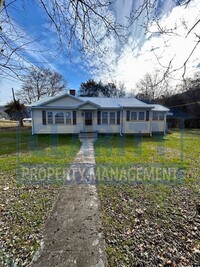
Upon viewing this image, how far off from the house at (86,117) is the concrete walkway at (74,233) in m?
11.1

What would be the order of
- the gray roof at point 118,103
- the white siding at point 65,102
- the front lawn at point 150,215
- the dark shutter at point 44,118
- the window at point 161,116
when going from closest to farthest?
the front lawn at point 150,215 → the dark shutter at point 44,118 → the white siding at point 65,102 → the gray roof at point 118,103 → the window at point 161,116

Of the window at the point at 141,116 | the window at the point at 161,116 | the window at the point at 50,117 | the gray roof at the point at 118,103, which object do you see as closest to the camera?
the window at the point at 50,117

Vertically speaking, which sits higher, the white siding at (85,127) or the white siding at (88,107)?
the white siding at (88,107)

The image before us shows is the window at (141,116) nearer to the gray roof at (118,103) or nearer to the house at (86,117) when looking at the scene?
Answer: the house at (86,117)

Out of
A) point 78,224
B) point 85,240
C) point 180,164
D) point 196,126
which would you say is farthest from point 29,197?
point 196,126

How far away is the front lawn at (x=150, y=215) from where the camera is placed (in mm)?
2368

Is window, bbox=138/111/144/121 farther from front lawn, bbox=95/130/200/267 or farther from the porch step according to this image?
front lawn, bbox=95/130/200/267

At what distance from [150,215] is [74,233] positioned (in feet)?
5.27

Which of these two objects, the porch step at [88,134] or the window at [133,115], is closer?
the porch step at [88,134]

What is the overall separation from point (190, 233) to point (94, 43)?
13.4 feet

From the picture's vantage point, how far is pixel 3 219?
3.16 m

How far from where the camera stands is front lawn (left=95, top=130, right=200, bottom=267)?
2.37m

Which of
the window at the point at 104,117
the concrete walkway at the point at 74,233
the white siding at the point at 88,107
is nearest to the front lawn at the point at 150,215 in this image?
the concrete walkway at the point at 74,233

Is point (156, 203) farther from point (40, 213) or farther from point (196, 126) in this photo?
point (196, 126)
